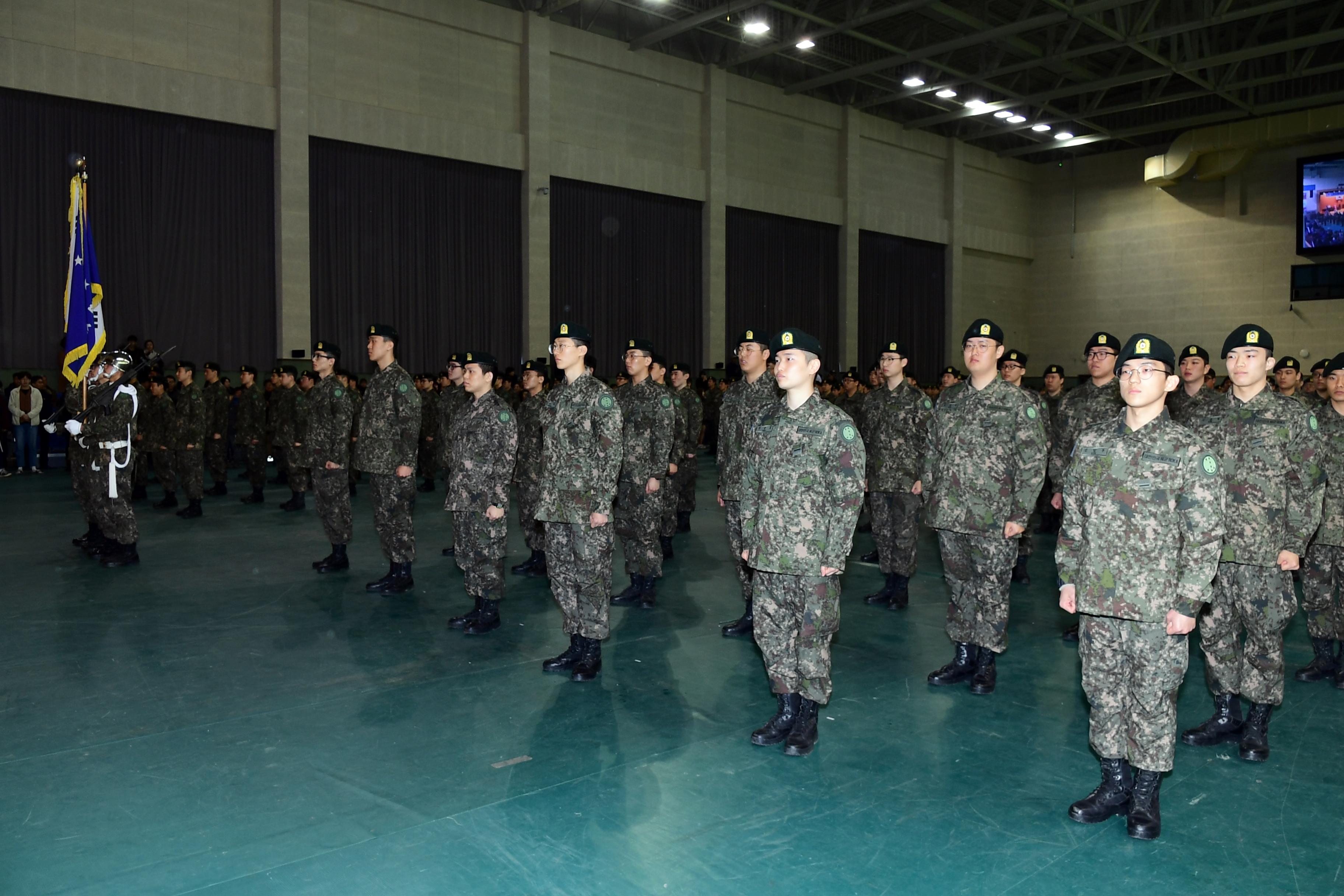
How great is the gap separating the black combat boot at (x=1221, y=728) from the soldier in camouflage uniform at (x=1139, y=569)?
0.87 metres

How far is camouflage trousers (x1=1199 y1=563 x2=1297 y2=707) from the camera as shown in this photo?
161 inches

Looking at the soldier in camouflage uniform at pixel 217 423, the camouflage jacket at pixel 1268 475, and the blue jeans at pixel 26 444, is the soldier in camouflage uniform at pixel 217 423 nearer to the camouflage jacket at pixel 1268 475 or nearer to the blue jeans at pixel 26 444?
the blue jeans at pixel 26 444

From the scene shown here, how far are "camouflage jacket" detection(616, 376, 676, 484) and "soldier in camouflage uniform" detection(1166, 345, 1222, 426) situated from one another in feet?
12.4

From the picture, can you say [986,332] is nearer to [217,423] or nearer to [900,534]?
[900,534]

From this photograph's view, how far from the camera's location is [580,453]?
5102 mm

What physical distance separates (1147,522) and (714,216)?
64.1ft

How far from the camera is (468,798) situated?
3.60 m

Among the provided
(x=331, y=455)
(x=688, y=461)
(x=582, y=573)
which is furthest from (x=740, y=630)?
(x=688, y=461)

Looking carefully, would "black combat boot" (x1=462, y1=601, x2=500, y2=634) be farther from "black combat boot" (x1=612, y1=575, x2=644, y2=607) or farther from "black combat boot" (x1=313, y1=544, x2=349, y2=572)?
"black combat boot" (x1=313, y1=544, x2=349, y2=572)

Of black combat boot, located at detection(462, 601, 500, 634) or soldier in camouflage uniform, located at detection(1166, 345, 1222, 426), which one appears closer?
black combat boot, located at detection(462, 601, 500, 634)

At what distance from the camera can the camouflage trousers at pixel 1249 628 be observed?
4098 millimetres

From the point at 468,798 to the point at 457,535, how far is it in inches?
108

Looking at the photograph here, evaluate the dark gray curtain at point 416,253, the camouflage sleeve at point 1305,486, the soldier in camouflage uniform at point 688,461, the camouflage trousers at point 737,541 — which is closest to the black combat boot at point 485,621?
the camouflage trousers at point 737,541

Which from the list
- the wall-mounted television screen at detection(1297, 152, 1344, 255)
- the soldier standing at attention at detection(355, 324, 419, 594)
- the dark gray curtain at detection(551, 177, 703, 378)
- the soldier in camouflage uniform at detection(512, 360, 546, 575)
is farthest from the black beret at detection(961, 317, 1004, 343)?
the wall-mounted television screen at detection(1297, 152, 1344, 255)
